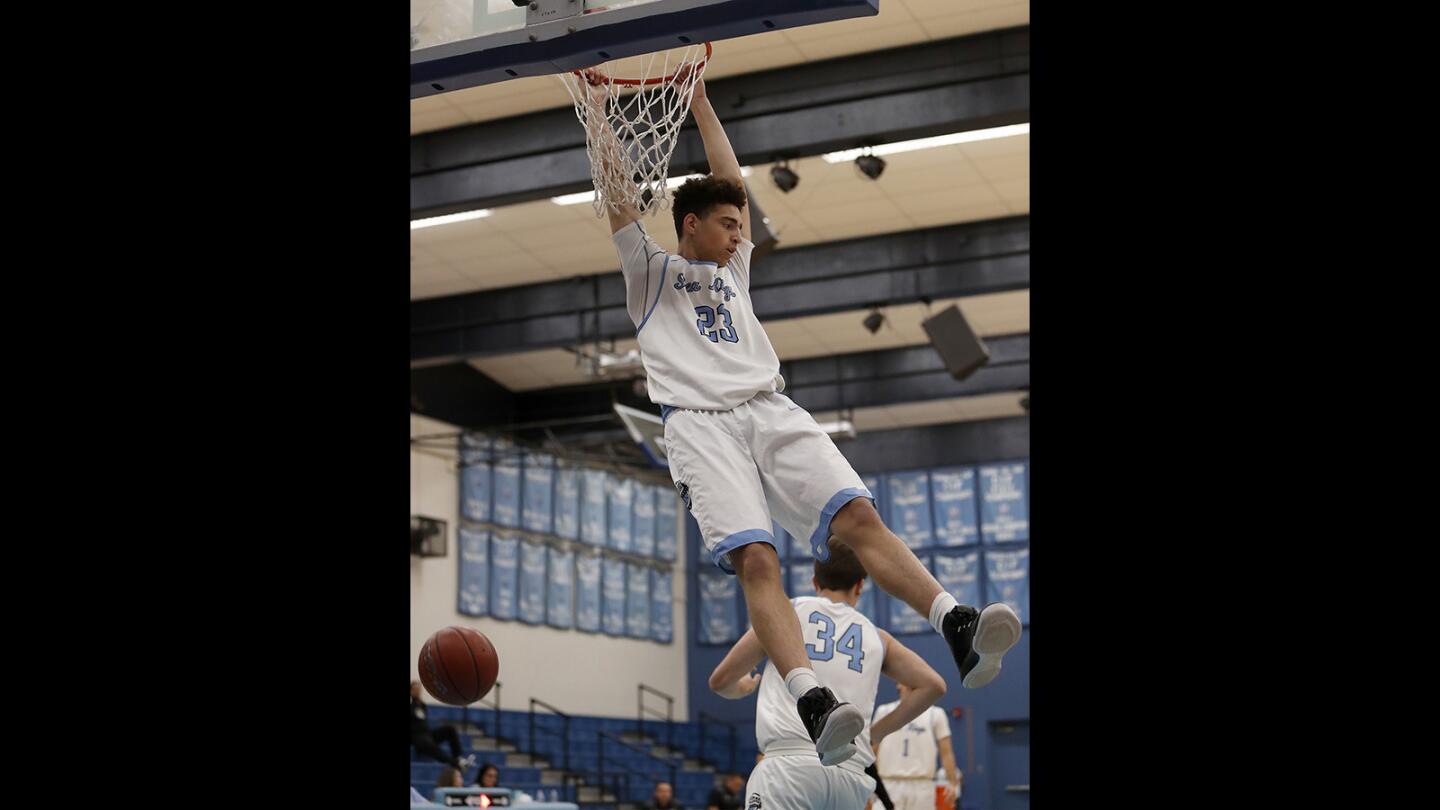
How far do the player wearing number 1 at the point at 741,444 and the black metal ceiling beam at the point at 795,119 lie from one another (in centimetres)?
713

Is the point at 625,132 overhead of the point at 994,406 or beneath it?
beneath

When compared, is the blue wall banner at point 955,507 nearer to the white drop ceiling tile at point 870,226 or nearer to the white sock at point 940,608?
the white drop ceiling tile at point 870,226

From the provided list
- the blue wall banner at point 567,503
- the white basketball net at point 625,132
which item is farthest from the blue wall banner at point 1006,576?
the white basketball net at point 625,132

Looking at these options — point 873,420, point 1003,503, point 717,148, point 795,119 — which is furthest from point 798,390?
point 717,148

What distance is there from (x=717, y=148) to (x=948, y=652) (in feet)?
66.6

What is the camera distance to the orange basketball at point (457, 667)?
216 inches

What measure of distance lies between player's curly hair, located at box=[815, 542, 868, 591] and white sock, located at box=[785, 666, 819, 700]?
5.04 feet

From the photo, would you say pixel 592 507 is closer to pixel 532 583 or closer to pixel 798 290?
pixel 532 583

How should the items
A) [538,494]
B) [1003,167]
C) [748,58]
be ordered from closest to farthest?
[748,58], [1003,167], [538,494]

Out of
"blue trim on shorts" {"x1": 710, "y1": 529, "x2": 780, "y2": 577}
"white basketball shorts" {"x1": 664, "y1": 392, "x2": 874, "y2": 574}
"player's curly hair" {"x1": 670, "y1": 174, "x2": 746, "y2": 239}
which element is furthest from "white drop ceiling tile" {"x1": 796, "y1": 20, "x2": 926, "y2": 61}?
"blue trim on shorts" {"x1": 710, "y1": 529, "x2": 780, "y2": 577}

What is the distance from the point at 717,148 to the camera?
4.96 metres
